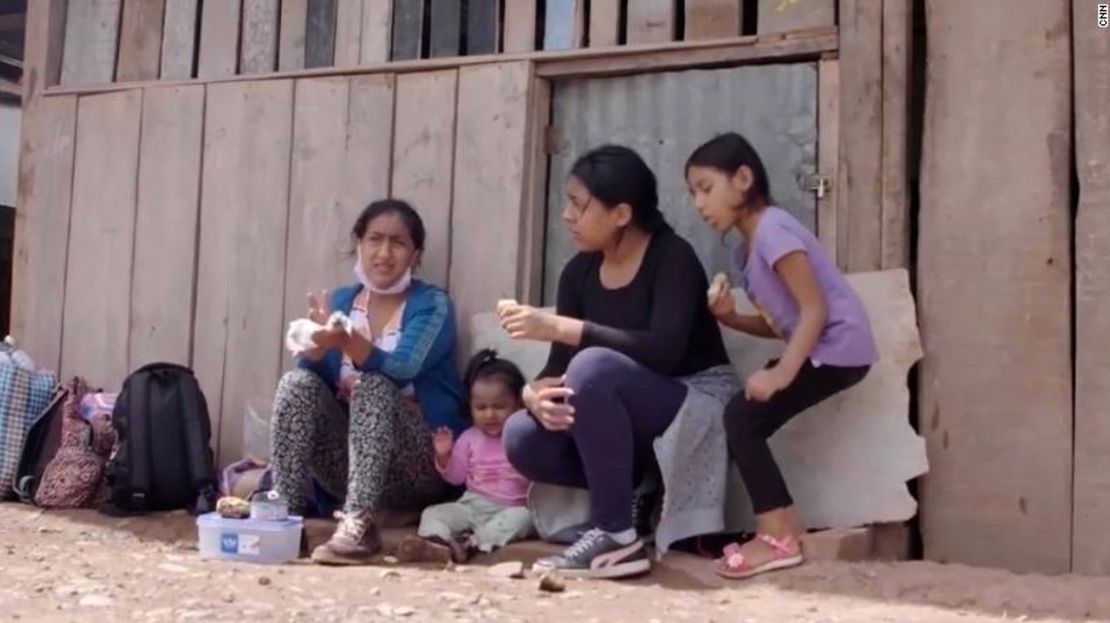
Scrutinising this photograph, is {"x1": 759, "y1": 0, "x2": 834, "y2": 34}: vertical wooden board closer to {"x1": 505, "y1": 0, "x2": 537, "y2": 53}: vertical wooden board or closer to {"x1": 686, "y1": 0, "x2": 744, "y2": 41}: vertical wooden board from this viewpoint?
{"x1": 686, "y1": 0, "x2": 744, "y2": 41}: vertical wooden board

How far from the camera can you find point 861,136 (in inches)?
181

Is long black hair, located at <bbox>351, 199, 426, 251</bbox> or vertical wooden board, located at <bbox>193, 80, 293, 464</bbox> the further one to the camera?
vertical wooden board, located at <bbox>193, 80, 293, 464</bbox>

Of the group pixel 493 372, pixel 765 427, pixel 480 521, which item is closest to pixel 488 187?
pixel 493 372

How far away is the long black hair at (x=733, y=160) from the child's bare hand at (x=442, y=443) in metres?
1.22

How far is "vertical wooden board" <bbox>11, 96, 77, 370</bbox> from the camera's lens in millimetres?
6082

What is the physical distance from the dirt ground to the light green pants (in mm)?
126

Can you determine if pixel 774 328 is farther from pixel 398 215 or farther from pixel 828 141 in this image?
pixel 398 215

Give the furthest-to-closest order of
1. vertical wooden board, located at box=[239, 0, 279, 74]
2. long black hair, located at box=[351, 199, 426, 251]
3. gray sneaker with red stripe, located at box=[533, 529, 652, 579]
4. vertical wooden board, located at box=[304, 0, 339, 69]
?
vertical wooden board, located at box=[239, 0, 279, 74] < vertical wooden board, located at box=[304, 0, 339, 69] < long black hair, located at box=[351, 199, 426, 251] < gray sneaker with red stripe, located at box=[533, 529, 652, 579]

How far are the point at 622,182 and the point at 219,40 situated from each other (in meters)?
2.31

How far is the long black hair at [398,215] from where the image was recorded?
16.3 feet

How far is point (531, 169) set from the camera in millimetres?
5160

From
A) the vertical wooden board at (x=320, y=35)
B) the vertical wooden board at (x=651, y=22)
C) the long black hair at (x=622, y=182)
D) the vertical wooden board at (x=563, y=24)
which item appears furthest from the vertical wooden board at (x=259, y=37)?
the long black hair at (x=622, y=182)

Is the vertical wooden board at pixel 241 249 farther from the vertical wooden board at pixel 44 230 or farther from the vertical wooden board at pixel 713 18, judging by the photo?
the vertical wooden board at pixel 713 18

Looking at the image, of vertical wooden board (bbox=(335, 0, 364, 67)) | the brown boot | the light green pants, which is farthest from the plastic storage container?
vertical wooden board (bbox=(335, 0, 364, 67))
